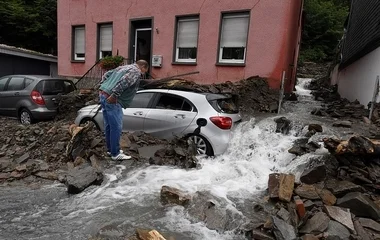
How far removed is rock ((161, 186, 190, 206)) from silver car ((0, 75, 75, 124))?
21.0 ft

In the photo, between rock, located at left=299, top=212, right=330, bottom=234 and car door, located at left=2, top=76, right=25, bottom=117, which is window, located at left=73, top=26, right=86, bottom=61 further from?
rock, located at left=299, top=212, right=330, bottom=234

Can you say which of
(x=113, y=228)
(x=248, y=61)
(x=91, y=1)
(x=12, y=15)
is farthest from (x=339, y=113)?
(x=12, y=15)

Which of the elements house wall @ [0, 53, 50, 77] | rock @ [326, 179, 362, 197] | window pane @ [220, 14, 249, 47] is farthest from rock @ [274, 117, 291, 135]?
house wall @ [0, 53, 50, 77]

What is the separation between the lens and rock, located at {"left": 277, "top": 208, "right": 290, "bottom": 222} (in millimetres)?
3711

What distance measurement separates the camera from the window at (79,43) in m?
14.2

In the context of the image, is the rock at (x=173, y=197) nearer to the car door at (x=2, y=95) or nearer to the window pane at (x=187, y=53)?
the window pane at (x=187, y=53)

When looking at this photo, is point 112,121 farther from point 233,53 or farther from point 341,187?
point 233,53

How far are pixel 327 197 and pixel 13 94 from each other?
9.39 metres

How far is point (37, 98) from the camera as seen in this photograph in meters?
8.92

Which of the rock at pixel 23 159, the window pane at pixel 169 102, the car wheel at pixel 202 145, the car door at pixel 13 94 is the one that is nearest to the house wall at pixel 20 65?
the car door at pixel 13 94

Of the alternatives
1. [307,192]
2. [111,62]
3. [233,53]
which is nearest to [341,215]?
[307,192]

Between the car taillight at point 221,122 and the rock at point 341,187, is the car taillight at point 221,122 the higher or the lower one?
the higher one

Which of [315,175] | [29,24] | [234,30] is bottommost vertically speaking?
[315,175]

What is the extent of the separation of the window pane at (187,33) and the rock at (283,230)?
28.1ft
